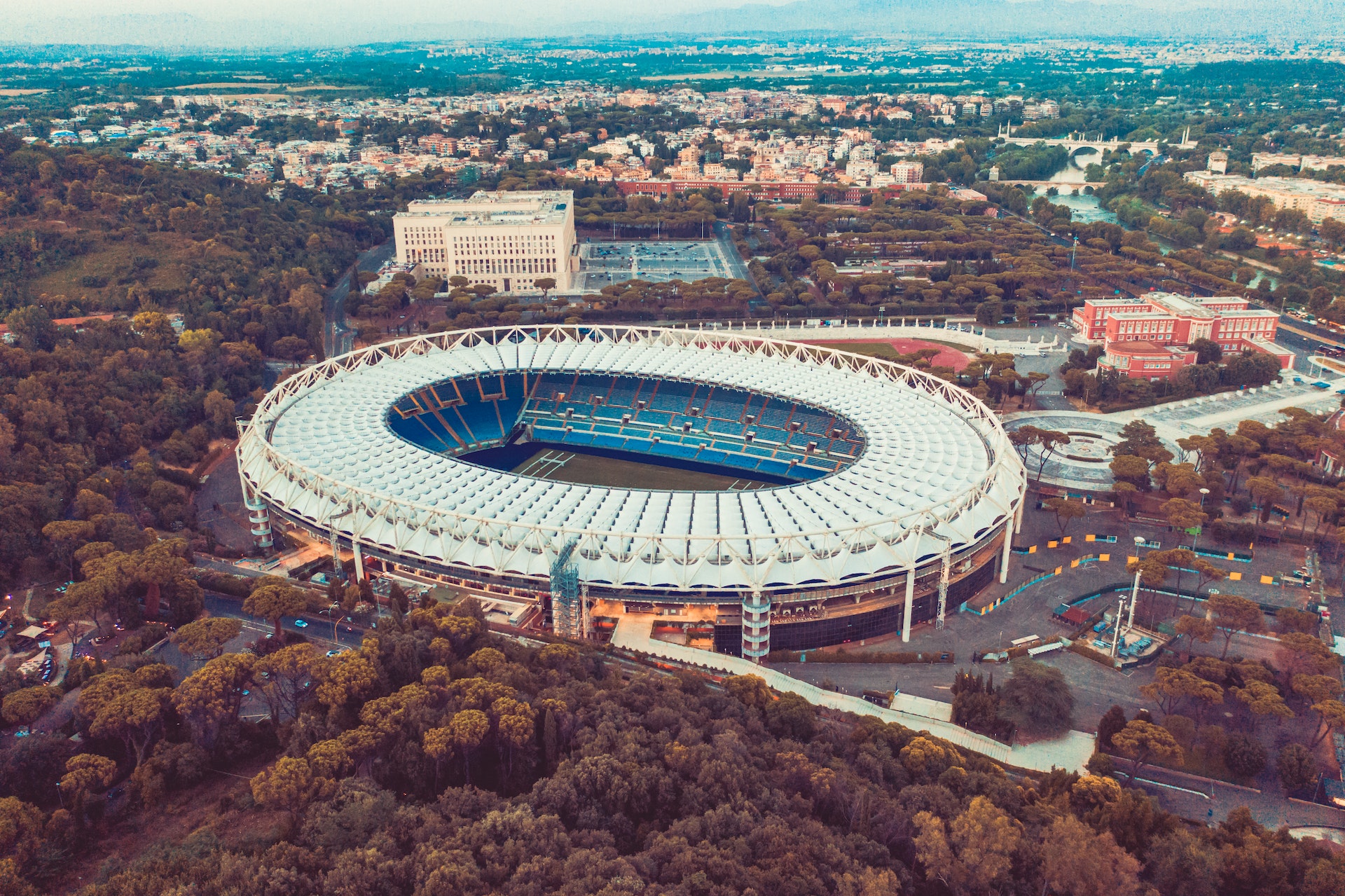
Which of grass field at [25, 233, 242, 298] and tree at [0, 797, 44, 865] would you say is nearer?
tree at [0, 797, 44, 865]

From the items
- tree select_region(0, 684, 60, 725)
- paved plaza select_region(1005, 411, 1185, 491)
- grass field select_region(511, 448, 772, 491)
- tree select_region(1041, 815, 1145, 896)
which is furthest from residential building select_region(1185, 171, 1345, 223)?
tree select_region(0, 684, 60, 725)

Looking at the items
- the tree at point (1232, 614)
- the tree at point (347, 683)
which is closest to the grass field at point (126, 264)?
the tree at point (347, 683)

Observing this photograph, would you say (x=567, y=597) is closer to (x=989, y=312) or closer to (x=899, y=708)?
(x=899, y=708)

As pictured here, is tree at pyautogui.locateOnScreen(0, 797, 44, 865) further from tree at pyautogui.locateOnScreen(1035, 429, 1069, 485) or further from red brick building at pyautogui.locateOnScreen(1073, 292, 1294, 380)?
red brick building at pyautogui.locateOnScreen(1073, 292, 1294, 380)

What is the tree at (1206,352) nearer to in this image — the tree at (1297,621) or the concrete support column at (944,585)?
the tree at (1297,621)

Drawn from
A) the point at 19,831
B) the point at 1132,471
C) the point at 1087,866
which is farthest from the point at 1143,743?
the point at 19,831

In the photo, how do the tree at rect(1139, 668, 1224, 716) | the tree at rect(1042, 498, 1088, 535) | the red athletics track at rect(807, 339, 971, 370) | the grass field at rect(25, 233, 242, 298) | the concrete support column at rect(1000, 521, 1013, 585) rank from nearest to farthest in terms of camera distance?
the tree at rect(1139, 668, 1224, 716) → the concrete support column at rect(1000, 521, 1013, 585) → the tree at rect(1042, 498, 1088, 535) → the red athletics track at rect(807, 339, 971, 370) → the grass field at rect(25, 233, 242, 298)

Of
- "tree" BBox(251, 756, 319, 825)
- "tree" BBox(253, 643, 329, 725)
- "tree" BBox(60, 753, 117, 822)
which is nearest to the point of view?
"tree" BBox(251, 756, 319, 825)
